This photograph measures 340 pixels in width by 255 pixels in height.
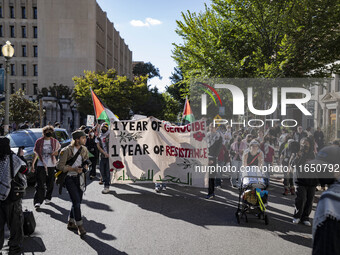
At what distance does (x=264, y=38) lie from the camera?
16.6m

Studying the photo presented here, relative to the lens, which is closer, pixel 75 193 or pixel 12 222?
pixel 12 222

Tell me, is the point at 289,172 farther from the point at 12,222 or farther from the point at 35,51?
the point at 35,51

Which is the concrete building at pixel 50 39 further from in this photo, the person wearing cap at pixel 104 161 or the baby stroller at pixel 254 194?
the baby stroller at pixel 254 194

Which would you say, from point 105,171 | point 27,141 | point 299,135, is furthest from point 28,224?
point 299,135

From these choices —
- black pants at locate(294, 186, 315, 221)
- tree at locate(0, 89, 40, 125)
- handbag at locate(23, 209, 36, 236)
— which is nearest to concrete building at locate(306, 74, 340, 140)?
black pants at locate(294, 186, 315, 221)

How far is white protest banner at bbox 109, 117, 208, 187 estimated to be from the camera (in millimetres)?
9836

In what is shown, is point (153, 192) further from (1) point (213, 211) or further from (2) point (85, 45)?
(2) point (85, 45)

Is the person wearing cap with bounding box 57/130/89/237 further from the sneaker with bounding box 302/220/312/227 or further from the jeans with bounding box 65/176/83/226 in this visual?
the sneaker with bounding box 302/220/312/227

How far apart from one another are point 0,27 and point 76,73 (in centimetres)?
1649

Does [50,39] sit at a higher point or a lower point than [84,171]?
higher

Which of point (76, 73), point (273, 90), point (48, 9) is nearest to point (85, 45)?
point (76, 73)

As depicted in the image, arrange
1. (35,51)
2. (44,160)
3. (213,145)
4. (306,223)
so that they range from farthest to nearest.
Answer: (35,51), (213,145), (44,160), (306,223)

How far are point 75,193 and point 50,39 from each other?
57.1 meters

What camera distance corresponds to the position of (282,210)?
8.27m
